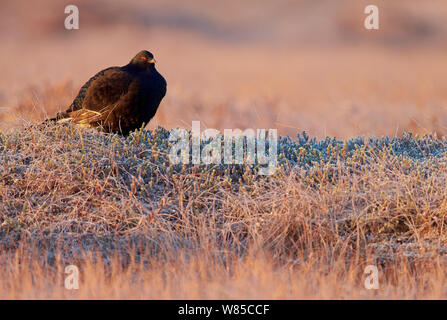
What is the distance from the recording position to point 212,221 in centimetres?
618

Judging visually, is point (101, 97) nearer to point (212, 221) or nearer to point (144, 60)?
point (144, 60)

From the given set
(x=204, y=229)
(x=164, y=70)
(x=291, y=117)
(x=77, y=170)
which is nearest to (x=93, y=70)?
(x=164, y=70)

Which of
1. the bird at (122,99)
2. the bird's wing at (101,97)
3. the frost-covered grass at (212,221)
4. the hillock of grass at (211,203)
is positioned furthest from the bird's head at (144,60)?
the hillock of grass at (211,203)

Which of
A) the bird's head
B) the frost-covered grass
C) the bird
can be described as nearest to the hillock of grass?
the frost-covered grass

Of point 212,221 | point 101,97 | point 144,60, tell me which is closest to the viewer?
point 212,221

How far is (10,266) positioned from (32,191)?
1.37m

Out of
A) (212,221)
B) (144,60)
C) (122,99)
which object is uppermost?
(144,60)

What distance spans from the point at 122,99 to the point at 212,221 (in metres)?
2.48

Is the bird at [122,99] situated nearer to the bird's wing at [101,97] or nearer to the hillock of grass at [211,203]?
the bird's wing at [101,97]

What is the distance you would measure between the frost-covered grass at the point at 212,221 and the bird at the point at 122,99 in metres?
0.45

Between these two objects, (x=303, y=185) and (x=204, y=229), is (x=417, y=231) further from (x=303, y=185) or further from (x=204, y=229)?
(x=204, y=229)

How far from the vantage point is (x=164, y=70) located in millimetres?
23578

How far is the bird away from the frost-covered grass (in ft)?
1.47

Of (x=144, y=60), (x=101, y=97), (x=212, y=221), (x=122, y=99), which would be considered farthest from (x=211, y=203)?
(x=144, y=60)
